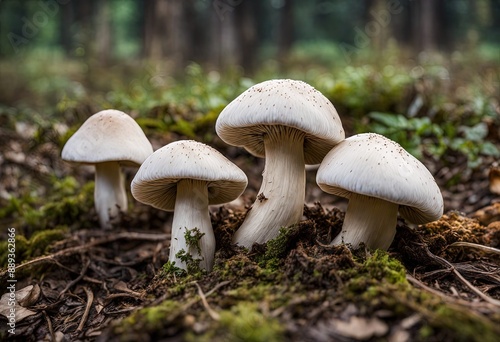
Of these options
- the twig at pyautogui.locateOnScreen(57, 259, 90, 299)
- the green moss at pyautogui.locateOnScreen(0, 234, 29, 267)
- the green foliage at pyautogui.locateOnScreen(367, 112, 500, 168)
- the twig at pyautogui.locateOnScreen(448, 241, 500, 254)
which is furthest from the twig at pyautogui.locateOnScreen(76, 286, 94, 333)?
the green foliage at pyautogui.locateOnScreen(367, 112, 500, 168)

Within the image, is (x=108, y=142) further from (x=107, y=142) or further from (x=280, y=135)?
(x=280, y=135)

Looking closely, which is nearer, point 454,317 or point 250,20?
point 454,317

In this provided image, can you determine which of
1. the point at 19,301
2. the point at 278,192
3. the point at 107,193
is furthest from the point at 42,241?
the point at 278,192

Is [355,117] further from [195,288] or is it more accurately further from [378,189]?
[195,288]

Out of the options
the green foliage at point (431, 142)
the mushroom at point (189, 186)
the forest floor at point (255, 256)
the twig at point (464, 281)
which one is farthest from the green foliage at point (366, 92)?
the twig at point (464, 281)

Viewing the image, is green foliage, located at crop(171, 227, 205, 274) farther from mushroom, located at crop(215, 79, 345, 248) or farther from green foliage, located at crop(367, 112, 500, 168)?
green foliage, located at crop(367, 112, 500, 168)

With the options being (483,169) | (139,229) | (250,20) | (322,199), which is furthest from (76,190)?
(250,20)
